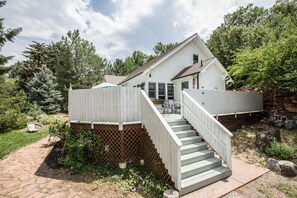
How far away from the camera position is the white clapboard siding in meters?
7.80

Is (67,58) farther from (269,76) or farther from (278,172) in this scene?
(278,172)

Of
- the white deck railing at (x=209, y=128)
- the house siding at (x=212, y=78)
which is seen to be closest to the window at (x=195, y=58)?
the house siding at (x=212, y=78)

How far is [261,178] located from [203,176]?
1.87 m

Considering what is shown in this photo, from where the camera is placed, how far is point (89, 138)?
18.9ft

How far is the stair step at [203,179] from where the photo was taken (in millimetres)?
4158

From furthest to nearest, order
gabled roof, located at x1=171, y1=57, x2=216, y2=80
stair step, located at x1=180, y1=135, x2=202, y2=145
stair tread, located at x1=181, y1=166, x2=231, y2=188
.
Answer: gabled roof, located at x1=171, y1=57, x2=216, y2=80
stair step, located at x1=180, y1=135, x2=202, y2=145
stair tread, located at x1=181, y1=166, x2=231, y2=188

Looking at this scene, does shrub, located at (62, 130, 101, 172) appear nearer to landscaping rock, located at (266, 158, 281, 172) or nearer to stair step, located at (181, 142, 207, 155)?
stair step, located at (181, 142, 207, 155)

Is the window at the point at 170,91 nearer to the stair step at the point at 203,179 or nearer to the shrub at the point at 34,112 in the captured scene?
the stair step at the point at 203,179

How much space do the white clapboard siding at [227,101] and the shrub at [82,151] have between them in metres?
4.30

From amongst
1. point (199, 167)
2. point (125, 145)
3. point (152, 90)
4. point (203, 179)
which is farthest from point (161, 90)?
point (203, 179)

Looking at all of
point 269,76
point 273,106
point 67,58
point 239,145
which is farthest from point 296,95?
point 67,58

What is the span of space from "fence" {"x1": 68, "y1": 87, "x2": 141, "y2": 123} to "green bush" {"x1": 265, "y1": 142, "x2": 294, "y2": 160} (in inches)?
204

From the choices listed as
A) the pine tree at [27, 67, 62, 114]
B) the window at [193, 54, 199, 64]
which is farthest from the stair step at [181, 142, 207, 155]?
the pine tree at [27, 67, 62, 114]

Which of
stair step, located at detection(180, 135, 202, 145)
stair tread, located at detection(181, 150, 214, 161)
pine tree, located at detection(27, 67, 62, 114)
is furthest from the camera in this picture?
pine tree, located at detection(27, 67, 62, 114)
